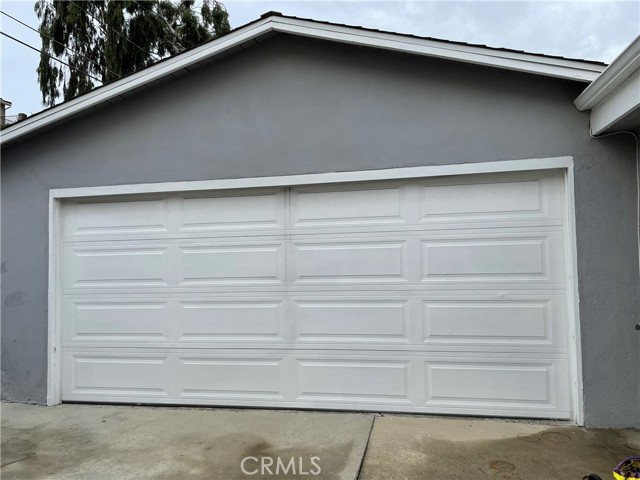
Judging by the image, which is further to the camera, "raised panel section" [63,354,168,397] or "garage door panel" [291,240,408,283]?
"raised panel section" [63,354,168,397]

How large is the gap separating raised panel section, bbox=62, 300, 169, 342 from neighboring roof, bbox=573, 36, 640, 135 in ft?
14.6

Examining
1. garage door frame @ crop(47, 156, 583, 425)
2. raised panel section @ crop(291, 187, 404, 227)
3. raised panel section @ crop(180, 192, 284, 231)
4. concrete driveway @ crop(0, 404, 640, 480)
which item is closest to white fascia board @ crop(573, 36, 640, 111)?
garage door frame @ crop(47, 156, 583, 425)

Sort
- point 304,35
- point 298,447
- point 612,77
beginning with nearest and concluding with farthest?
1. point 612,77
2. point 298,447
3. point 304,35

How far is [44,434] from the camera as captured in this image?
13.5 ft

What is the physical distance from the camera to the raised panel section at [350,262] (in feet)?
14.4

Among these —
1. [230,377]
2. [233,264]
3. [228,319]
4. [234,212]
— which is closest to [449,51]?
[234,212]

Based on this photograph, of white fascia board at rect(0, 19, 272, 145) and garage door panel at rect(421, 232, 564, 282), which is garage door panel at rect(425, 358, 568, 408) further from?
white fascia board at rect(0, 19, 272, 145)

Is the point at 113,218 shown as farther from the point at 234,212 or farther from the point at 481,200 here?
the point at 481,200

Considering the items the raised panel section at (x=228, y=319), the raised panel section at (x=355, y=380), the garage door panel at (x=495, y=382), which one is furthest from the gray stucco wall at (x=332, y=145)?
the raised panel section at (x=355, y=380)

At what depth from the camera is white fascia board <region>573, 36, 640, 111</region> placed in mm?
2914

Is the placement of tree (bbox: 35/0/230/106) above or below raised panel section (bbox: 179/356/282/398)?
above

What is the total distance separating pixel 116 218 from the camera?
4984mm

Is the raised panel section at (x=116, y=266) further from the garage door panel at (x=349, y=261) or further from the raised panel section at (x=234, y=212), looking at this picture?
the garage door panel at (x=349, y=261)

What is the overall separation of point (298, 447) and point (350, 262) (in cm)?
176
